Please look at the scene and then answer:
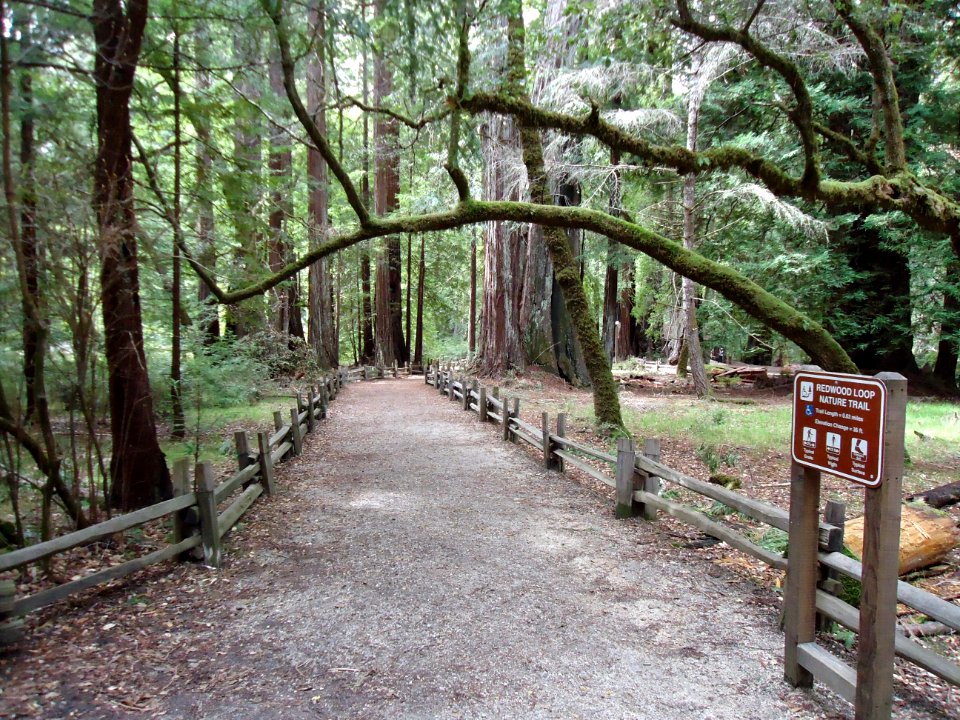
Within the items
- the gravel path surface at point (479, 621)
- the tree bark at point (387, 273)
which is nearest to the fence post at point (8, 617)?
the gravel path surface at point (479, 621)

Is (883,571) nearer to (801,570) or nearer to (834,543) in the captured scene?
(801,570)

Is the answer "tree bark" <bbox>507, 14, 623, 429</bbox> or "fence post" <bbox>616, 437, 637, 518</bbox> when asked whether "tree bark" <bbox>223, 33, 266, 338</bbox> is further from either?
"fence post" <bbox>616, 437, 637, 518</bbox>

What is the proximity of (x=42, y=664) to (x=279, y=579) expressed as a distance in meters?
1.69

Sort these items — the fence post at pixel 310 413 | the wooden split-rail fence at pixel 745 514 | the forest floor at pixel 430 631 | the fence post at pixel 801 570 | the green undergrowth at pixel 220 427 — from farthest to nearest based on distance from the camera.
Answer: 1. the fence post at pixel 310 413
2. the green undergrowth at pixel 220 427
3. the forest floor at pixel 430 631
4. the fence post at pixel 801 570
5. the wooden split-rail fence at pixel 745 514

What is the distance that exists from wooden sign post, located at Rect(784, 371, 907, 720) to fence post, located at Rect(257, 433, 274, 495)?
19.4 ft

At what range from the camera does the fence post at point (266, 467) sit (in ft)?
23.4

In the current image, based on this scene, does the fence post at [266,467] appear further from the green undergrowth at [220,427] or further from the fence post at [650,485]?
the fence post at [650,485]

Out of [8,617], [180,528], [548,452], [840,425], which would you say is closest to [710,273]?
[548,452]

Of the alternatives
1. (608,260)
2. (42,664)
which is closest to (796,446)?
(42,664)

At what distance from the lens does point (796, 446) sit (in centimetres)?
294

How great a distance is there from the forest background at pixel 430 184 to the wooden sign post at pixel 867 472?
4615 millimetres

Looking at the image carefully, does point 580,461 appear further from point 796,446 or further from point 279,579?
point 796,446

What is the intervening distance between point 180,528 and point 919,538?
21.3 feet

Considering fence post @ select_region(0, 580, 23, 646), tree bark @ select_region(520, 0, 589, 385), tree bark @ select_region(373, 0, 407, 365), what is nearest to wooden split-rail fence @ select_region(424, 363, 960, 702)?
fence post @ select_region(0, 580, 23, 646)
